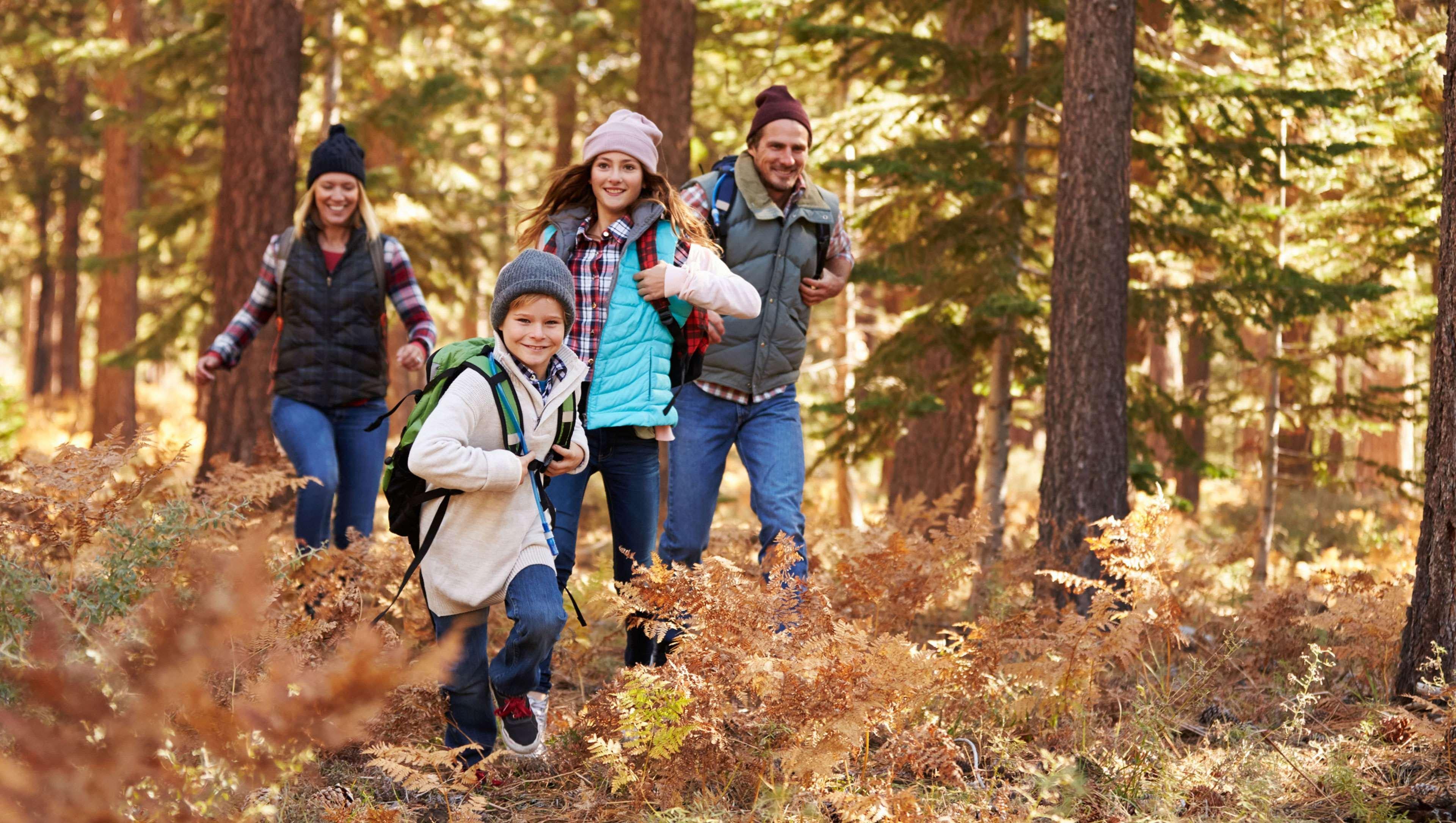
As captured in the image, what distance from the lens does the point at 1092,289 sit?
6.93m

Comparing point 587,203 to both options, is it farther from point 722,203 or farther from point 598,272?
point 722,203

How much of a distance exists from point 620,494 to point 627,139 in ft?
4.88

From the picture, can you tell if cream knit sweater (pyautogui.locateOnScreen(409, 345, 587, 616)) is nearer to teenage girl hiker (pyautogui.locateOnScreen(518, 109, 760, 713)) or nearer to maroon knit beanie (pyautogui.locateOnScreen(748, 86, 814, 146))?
teenage girl hiker (pyautogui.locateOnScreen(518, 109, 760, 713))

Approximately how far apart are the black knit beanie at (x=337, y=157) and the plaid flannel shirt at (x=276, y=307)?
0.46 metres

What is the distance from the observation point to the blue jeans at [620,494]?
4.63 meters

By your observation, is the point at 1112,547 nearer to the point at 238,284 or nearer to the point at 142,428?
the point at 142,428

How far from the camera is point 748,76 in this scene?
12.0 metres

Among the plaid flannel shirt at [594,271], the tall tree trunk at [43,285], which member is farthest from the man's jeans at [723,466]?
the tall tree trunk at [43,285]

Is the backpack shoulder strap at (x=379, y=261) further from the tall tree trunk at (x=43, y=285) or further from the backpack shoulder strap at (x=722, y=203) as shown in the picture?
the tall tree trunk at (x=43, y=285)

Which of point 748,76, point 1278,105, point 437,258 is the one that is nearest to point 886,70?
point 1278,105

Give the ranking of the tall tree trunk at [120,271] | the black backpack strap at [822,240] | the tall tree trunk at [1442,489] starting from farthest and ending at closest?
the tall tree trunk at [120,271] < the black backpack strap at [822,240] < the tall tree trunk at [1442,489]

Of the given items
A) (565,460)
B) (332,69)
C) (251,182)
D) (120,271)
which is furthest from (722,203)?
(120,271)

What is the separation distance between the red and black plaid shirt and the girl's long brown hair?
9cm

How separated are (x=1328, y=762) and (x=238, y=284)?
882cm
